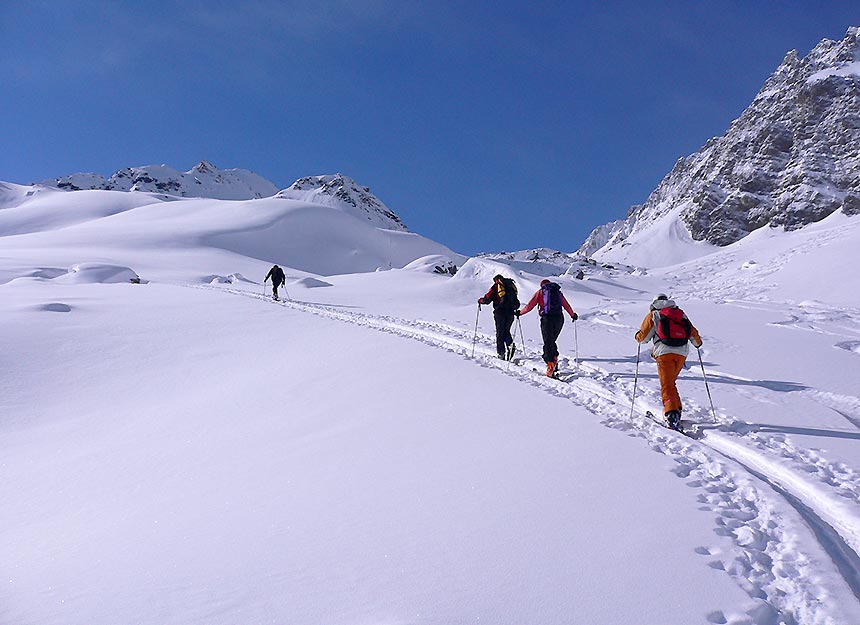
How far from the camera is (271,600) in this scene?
317 cm

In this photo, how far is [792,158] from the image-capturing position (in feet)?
352

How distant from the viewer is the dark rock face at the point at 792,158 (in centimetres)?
9225

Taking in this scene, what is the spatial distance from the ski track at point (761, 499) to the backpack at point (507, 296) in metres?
3.29

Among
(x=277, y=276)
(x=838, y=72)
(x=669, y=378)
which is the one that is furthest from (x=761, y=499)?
(x=838, y=72)

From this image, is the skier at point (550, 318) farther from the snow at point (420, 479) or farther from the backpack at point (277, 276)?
the backpack at point (277, 276)

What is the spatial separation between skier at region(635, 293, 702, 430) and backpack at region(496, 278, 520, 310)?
434 centimetres

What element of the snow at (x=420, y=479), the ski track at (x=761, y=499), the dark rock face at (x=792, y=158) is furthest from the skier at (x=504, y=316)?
the dark rock face at (x=792, y=158)

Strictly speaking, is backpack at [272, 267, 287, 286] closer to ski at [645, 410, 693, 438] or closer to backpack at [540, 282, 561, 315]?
backpack at [540, 282, 561, 315]

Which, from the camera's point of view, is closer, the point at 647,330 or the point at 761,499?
the point at 761,499

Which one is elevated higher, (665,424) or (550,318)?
(550,318)

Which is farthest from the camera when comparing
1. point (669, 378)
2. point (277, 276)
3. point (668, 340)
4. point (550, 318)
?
point (277, 276)

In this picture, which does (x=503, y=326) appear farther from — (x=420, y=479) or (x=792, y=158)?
(x=792, y=158)

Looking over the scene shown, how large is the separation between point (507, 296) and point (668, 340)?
Answer: 4.90 meters

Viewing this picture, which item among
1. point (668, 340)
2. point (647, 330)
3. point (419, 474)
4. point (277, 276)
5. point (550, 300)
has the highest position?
point (277, 276)
